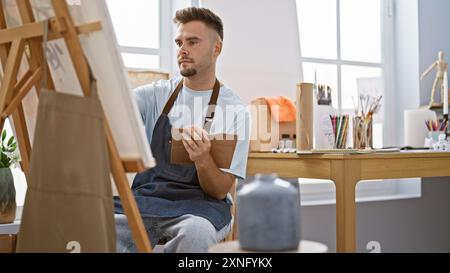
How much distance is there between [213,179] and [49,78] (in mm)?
691

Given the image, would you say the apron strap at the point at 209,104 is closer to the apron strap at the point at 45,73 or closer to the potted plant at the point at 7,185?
the potted plant at the point at 7,185

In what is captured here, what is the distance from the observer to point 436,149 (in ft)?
8.52

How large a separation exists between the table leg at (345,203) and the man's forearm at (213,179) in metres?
0.38

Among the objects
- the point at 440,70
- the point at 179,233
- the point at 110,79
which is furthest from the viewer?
the point at 440,70

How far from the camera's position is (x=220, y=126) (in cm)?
218

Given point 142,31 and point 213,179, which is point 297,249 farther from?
point 142,31

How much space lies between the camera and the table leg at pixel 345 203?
2008 mm

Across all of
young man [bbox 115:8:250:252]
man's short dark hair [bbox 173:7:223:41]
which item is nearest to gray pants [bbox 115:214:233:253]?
young man [bbox 115:8:250:252]

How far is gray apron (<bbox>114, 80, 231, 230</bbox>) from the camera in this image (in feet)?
6.56

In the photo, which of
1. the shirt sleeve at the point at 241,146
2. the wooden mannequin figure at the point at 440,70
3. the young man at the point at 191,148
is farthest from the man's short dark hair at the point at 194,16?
the wooden mannequin figure at the point at 440,70

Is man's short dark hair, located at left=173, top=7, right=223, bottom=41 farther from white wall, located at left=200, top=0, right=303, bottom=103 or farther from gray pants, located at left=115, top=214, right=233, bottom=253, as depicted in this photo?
gray pants, located at left=115, top=214, right=233, bottom=253

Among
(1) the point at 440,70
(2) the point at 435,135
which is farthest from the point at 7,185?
(1) the point at 440,70

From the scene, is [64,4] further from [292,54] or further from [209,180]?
[292,54]
